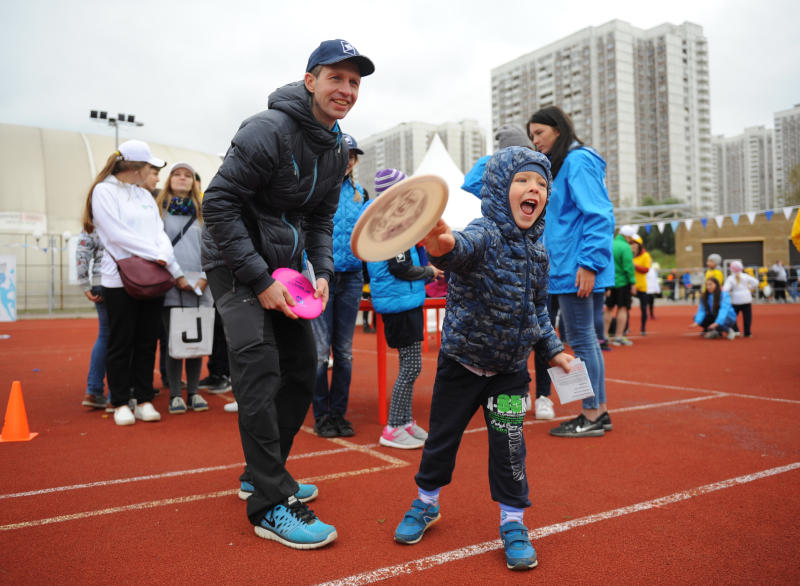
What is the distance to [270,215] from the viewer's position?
2.97 meters

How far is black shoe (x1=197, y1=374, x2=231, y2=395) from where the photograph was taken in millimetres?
7039

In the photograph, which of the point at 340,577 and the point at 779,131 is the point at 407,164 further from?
the point at 340,577

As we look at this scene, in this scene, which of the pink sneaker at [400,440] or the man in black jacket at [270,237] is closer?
the man in black jacket at [270,237]

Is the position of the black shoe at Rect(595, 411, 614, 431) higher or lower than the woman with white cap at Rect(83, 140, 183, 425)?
lower

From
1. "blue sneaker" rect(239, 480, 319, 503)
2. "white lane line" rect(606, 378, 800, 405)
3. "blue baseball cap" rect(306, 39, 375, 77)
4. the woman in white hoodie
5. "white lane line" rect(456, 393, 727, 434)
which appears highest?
"blue baseball cap" rect(306, 39, 375, 77)

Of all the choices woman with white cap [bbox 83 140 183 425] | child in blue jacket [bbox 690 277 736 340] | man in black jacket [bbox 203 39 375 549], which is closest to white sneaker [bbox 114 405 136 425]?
woman with white cap [bbox 83 140 183 425]

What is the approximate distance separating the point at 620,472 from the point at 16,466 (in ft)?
12.6

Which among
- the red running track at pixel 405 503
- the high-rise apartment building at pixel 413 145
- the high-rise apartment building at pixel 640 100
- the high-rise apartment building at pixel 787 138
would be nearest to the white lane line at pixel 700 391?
the red running track at pixel 405 503

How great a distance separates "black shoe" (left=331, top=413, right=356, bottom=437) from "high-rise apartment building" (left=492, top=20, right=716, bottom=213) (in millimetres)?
82504

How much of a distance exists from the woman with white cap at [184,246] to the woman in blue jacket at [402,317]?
2034mm

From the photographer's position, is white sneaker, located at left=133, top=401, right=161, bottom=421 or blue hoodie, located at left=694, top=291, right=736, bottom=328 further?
blue hoodie, located at left=694, top=291, right=736, bottom=328

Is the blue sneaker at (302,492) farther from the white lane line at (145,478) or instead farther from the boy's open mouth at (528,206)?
the boy's open mouth at (528,206)

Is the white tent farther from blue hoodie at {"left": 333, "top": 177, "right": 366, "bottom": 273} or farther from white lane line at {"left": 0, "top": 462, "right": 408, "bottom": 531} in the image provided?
white lane line at {"left": 0, "top": 462, "right": 408, "bottom": 531}

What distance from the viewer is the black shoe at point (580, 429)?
464 cm
